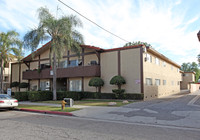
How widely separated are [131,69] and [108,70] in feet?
9.52

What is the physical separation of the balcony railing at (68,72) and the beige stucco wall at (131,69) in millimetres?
3427

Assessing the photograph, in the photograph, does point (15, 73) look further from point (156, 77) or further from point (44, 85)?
point (156, 77)

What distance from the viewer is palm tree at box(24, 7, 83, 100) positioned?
18.6 metres

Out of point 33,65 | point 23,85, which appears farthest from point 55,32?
point 23,85

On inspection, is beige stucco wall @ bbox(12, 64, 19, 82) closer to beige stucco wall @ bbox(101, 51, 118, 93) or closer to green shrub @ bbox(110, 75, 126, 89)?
beige stucco wall @ bbox(101, 51, 118, 93)

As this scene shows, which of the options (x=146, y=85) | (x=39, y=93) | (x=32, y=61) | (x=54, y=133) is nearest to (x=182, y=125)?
(x=54, y=133)

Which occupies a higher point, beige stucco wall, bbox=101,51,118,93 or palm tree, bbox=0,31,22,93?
palm tree, bbox=0,31,22,93

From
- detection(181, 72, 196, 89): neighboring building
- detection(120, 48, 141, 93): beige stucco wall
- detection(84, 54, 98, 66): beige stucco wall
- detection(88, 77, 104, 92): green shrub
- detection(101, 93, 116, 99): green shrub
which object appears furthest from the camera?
detection(181, 72, 196, 89): neighboring building

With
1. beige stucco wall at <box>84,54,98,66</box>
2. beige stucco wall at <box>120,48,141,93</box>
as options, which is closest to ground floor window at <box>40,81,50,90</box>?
beige stucco wall at <box>84,54,98,66</box>

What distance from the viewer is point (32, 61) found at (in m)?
29.1

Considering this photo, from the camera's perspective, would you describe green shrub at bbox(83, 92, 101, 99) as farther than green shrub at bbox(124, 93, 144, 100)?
Yes

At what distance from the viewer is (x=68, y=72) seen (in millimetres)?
22672

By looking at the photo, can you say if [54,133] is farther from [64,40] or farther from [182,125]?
[64,40]

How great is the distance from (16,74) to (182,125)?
30.2 m
